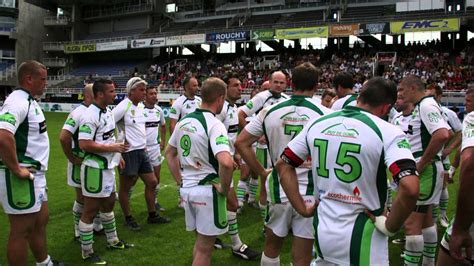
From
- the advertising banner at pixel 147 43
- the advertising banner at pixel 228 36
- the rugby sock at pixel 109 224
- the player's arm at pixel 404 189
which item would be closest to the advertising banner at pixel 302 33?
the advertising banner at pixel 228 36

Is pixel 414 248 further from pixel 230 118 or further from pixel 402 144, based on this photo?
pixel 230 118

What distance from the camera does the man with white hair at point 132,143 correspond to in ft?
22.7

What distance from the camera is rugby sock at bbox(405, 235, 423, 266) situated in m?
4.69

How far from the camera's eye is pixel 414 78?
5.06 m

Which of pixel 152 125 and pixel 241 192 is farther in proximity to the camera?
pixel 241 192

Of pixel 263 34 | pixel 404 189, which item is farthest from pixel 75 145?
pixel 263 34

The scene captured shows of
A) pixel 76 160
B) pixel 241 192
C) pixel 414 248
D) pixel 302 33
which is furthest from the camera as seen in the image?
pixel 302 33

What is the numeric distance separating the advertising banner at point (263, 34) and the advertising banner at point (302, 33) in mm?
475

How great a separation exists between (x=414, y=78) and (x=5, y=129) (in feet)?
14.1

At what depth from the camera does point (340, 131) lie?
2990 mm

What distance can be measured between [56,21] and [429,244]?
57505mm

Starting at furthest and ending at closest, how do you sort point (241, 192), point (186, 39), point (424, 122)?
1. point (186, 39)
2. point (241, 192)
3. point (424, 122)

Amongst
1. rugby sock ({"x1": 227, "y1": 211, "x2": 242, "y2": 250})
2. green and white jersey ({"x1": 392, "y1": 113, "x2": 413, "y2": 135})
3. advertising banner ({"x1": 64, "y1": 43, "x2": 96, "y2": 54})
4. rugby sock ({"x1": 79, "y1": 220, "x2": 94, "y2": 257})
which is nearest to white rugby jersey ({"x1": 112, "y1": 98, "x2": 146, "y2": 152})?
rugby sock ({"x1": 79, "y1": 220, "x2": 94, "y2": 257})

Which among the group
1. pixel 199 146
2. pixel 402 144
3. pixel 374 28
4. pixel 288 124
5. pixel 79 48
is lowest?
pixel 199 146
